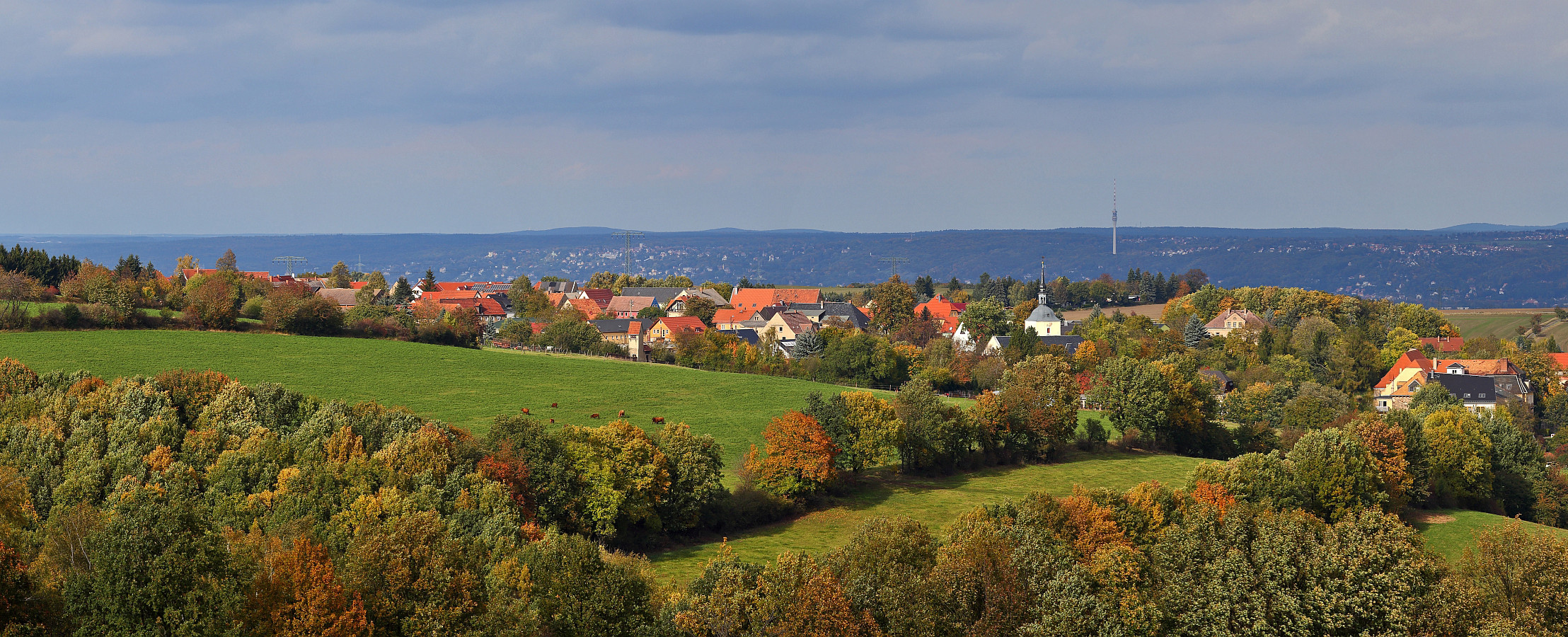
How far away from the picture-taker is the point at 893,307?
558ft

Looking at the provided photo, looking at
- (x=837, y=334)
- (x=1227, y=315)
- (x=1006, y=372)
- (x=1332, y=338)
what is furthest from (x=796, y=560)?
(x=1227, y=315)

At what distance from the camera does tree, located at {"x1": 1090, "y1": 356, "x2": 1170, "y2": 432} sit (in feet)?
263

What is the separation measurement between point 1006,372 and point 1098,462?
14377mm

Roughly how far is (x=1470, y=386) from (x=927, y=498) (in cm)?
8164

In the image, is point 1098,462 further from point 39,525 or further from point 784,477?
point 39,525

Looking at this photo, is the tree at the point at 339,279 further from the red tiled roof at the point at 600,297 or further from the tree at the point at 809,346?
the tree at the point at 809,346

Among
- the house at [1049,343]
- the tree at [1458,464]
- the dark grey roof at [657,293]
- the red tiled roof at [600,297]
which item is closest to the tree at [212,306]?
the house at [1049,343]

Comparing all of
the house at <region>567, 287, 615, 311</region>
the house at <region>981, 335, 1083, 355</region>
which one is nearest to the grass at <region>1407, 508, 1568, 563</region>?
the house at <region>981, 335, 1083, 355</region>

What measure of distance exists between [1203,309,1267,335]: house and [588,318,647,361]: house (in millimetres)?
87200

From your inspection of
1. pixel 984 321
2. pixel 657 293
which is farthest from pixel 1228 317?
pixel 657 293

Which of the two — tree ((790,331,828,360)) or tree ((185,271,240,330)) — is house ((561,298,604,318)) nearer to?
tree ((790,331,828,360))

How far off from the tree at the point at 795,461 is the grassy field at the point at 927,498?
4.82ft

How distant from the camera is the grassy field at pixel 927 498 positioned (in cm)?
4988

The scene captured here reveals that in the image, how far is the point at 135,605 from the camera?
31172 millimetres
